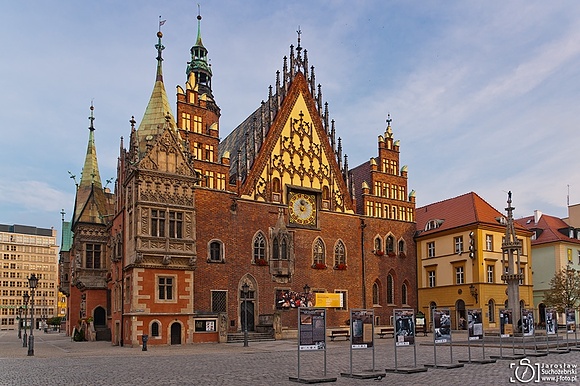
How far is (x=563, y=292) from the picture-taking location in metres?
54.5

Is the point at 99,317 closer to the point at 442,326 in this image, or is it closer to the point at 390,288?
the point at 390,288

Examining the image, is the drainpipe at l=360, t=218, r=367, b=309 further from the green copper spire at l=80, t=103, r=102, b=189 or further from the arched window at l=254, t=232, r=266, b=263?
the green copper spire at l=80, t=103, r=102, b=189

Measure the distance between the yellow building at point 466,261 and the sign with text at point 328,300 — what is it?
31.4 feet

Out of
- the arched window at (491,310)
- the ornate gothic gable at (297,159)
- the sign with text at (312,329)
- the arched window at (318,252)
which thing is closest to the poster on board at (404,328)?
the sign with text at (312,329)

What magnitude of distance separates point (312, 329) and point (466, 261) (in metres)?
36.3

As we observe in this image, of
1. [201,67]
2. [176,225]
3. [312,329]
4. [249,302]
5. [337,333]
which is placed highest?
[201,67]

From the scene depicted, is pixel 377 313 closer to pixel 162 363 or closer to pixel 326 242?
pixel 326 242

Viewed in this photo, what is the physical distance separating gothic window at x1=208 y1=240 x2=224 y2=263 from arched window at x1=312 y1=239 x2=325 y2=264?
8.41 m

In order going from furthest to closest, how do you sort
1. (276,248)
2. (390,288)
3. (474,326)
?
(390,288) → (276,248) → (474,326)

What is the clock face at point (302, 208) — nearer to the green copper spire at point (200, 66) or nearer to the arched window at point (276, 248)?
the arched window at point (276, 248)

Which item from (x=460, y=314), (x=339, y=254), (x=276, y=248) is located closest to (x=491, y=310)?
(x=460, y=314)

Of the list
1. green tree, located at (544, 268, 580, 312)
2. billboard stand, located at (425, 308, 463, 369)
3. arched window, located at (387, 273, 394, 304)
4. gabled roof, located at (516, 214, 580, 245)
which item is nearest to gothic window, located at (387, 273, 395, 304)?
arched window, located at (387, 273, 394, 304)

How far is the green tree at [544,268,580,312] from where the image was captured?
53.3 metres

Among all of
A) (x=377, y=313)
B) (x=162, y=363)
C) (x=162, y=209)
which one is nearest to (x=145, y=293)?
(x=162, y=209)
